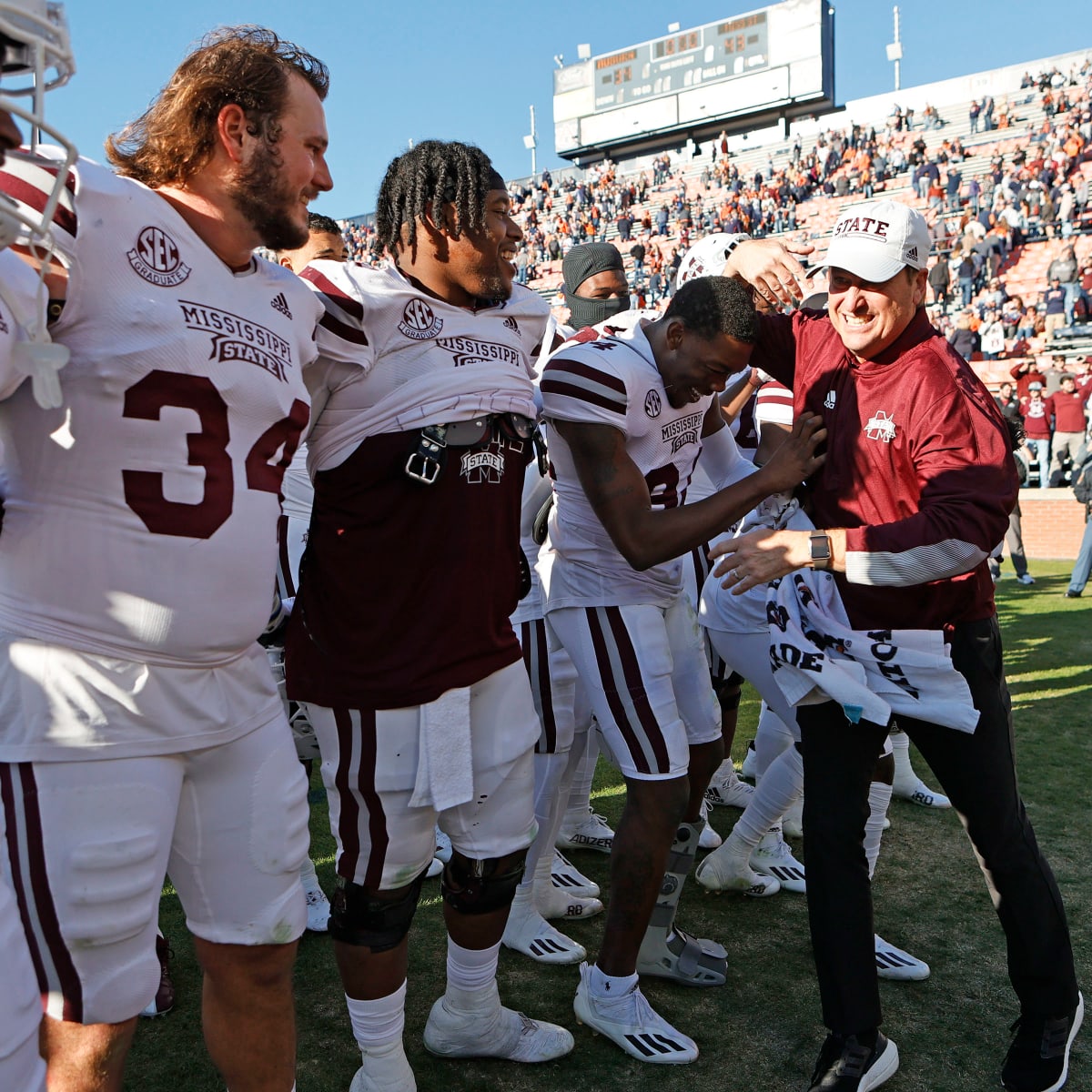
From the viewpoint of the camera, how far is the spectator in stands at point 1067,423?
14531mm

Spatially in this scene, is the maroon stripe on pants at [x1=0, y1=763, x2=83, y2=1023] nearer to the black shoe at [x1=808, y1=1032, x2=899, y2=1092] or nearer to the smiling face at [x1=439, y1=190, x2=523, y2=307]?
the smiling face at [x1=439, y1=190, x2=523, y2=307]

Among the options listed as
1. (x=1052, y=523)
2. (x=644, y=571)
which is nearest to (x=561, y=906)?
(x=644, y=571)

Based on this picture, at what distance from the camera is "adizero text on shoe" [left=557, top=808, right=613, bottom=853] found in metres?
4.42

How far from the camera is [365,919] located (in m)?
2.54

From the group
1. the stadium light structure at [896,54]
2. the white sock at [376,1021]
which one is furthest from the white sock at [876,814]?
the stadium light structure at [896,54]

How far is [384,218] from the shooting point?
2678 millimetres

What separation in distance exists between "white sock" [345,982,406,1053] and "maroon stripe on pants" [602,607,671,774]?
982 millimetres

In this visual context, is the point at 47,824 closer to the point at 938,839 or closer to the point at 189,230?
the point at 189,230

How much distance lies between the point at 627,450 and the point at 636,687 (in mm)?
721

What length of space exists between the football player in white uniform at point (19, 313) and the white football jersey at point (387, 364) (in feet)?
2.83

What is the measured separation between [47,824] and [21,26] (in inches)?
48.3

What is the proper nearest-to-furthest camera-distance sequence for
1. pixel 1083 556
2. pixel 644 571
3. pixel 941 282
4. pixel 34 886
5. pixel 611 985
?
pixel 34 886 → pixel 611 985 → pixel 644 571 → pixel 1083 556 → pixel 941 282

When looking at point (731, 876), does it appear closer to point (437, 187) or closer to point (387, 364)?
point (387, 364)

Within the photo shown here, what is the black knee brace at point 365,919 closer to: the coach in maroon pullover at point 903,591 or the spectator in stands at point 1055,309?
the coach in maroon pullover at point 903,591
